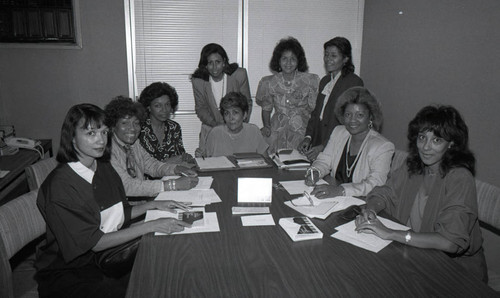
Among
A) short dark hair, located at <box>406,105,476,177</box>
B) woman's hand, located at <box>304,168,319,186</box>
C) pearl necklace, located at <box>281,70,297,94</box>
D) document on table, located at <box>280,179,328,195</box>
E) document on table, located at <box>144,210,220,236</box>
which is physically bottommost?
document on table, located at <box>144,210,220,236</box>

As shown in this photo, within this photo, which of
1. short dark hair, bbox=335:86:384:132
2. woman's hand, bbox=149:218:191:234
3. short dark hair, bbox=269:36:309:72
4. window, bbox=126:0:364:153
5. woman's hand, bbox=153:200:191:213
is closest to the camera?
woman's hand, bbox=149:218:191:234

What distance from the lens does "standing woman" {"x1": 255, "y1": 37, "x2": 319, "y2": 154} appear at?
3705mm

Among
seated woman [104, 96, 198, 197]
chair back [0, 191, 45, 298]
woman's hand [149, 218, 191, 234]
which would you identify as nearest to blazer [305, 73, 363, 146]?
seated woman [104, 96, 198, 197]

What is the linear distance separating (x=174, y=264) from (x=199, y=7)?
3688mm

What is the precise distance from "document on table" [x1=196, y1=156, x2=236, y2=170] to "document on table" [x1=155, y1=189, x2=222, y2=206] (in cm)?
45

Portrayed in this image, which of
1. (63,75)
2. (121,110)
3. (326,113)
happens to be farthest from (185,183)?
(63,75)

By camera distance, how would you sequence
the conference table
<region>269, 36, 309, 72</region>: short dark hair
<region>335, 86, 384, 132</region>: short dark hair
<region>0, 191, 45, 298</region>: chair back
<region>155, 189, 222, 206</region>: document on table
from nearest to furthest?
the conference table < <region>0, 191, 45, 298</region>: chair back < <region>155, 189, 222, 206</region>: document on table < <region>335, 86, 384, 132</region>: short dark hair < <region>269, 36, 309, 72</region>: short dark hair

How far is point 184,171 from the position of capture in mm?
2523

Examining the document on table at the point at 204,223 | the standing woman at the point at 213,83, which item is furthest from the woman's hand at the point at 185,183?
the standing woman at the point at 213,83

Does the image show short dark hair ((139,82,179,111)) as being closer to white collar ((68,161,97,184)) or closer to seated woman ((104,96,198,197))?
seated woman ((104,96,198,197))

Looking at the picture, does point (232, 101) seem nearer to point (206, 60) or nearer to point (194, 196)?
point (206, 60)

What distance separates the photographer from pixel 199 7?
14.8 feet

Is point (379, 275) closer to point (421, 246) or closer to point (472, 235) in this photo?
point (421, 246)

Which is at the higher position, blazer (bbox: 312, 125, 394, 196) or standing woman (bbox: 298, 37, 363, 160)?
standing woman (bbox: 298, 37, 363, 160)
